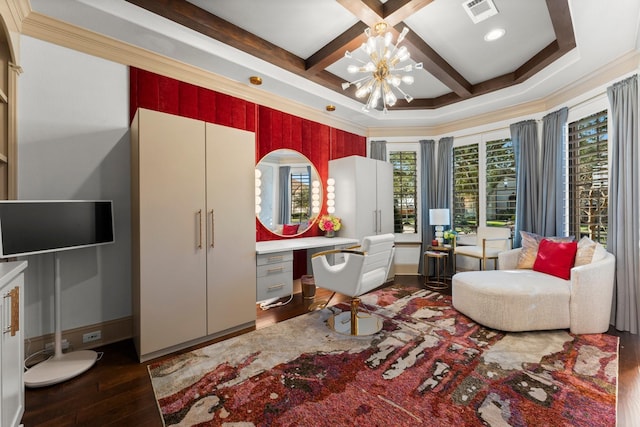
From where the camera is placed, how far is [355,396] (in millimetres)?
1824

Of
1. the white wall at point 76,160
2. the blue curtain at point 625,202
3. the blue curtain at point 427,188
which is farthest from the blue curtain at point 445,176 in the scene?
the white wall at point 76,160

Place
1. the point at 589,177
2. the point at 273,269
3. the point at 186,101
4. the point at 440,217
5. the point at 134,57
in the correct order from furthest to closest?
the point at 440,217
the point at 589,177
the point at 273,269
the point at 186,101
the point at 134,57

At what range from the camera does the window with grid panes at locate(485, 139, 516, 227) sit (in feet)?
14.2

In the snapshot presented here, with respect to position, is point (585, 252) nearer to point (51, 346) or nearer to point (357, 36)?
point (357, 36)

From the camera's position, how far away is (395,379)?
78.8 inches

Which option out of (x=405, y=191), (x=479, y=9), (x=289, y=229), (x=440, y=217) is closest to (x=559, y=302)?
(x=440, y=217)

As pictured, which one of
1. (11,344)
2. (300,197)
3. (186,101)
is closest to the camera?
(11,344)

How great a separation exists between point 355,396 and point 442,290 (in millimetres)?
2804

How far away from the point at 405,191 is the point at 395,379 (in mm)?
3778

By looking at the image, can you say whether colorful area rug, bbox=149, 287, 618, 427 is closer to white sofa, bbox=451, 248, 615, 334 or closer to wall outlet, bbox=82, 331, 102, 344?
white sofa, bbox=451, 248, 615, 334

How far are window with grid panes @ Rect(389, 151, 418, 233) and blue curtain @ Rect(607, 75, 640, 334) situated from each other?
2649 mm

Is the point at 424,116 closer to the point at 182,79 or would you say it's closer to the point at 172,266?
the point at 182,79

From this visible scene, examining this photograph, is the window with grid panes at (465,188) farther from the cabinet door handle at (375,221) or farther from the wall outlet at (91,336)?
the wall outlet at (91,336)

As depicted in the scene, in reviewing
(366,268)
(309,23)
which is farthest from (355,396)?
(309,23)
